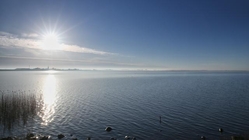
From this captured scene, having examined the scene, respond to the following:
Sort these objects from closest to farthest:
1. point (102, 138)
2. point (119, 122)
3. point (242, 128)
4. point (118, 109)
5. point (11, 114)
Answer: point (102, 138)
point (242, 128)
point (119, 122)
point (11, 114)
point (118, 109)

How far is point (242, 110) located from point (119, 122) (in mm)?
24085

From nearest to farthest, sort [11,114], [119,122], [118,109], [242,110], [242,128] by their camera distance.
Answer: [242,128], [119,122], [11,114], [242,110], [118,109]

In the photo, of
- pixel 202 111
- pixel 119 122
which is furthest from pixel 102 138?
pixel 202 111

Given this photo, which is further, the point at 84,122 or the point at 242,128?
the point at 84,122

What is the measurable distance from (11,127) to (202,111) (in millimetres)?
32372

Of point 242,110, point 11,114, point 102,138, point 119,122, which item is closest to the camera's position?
point 102,138

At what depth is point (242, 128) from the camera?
2312cm

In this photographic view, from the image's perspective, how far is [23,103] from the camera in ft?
112

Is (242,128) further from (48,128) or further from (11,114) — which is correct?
(11,114)

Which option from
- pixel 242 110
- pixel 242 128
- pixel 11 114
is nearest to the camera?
pixel 242 128

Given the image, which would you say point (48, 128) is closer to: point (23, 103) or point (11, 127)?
point (11, 127)

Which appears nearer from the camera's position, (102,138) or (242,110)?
(102,138)

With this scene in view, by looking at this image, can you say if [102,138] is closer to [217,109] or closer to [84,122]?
[84,122]

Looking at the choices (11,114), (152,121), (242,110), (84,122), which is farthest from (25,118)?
(242,110)
